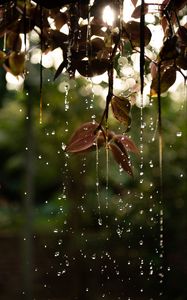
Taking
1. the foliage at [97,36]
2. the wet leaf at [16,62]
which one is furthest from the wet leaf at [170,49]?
the wet leaf at [16,62]

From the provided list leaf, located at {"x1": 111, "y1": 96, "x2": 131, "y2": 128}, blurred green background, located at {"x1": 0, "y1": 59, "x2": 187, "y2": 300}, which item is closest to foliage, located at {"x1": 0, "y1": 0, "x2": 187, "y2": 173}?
leaf, located at {"x1": 111, "y1": 96, "x2": 131, "y2": 128}

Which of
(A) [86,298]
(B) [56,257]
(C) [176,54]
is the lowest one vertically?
(C) [176,54]

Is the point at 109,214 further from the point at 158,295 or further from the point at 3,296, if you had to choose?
the point at 3,296

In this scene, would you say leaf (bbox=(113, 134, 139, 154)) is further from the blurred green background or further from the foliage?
the blurred green background

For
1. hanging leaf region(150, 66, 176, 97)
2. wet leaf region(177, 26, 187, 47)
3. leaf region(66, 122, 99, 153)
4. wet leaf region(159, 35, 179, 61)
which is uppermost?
wet leaf region(177, 26, 187, 47)

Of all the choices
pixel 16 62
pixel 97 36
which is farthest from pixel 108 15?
pixel 16 62

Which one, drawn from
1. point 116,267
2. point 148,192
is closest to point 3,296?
point 116,267
